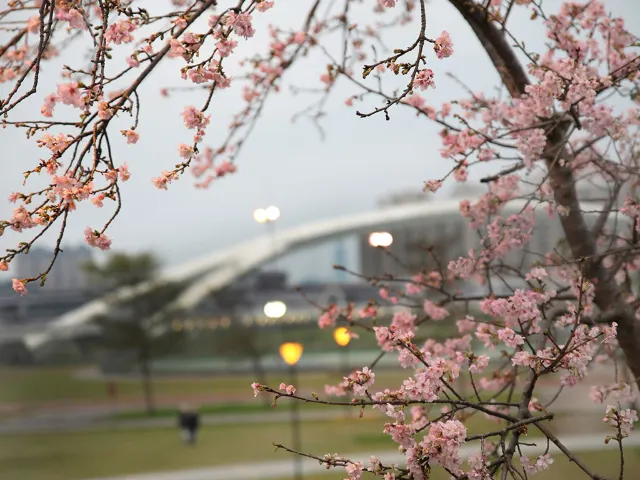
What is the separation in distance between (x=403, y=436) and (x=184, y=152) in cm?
77

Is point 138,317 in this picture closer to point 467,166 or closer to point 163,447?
point 163,447

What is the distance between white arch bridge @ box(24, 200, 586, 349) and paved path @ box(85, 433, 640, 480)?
6899 millimetres

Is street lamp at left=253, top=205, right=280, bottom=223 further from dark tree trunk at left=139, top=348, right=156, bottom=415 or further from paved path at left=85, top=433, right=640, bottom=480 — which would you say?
dark tree trunk at left=139, top=348, right=156, bottom=415

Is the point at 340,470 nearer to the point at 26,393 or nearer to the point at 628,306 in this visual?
the point at 628,306

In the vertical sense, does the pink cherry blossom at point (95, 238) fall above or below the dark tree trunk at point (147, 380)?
below

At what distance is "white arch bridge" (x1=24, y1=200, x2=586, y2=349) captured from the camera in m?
16.8

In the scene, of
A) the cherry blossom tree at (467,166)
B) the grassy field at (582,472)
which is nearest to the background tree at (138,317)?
the grassy field at (582,472)

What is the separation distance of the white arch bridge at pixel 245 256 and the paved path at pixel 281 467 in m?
6.90

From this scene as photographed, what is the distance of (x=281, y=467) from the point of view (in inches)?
371

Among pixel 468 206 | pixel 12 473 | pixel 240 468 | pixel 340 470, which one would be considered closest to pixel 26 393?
pixel 12 473

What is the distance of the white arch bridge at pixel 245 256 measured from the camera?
16.8 meters

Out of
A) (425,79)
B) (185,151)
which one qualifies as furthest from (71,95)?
(425,79)

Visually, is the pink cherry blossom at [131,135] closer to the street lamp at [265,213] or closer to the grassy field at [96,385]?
the street lamp at [265,213]

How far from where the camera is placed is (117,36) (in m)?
1.76
